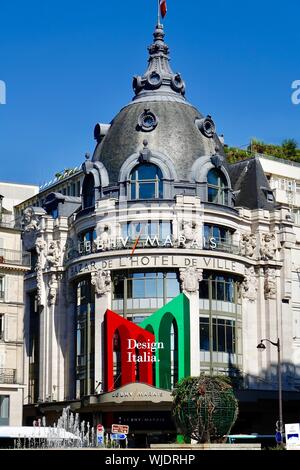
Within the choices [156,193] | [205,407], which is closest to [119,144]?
[156,193]

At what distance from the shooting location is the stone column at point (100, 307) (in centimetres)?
7212

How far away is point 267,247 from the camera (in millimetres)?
77250

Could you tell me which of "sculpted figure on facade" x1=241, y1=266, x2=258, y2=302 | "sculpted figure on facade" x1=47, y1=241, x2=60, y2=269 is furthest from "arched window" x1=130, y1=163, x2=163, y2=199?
"sculpted figure on facade" x1=241, y1=266, x2=258, y2=302

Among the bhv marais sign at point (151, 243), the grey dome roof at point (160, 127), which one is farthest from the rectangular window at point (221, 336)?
the grey dome roof at point (160, 127)

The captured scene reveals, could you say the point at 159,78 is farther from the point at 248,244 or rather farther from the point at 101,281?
the point at 101,281

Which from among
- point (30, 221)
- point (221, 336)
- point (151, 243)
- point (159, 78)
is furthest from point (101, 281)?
point (159, 78)

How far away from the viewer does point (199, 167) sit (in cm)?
7444

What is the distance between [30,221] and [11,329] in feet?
68.4

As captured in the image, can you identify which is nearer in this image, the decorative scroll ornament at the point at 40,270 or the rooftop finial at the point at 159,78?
the rooftop finial at the point at 159,78

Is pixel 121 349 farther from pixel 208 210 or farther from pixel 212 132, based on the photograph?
pixel 212 132

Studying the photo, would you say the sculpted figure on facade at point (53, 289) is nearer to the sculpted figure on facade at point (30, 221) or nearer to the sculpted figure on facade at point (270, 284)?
the sculpted figure on facade at point (30, 221)

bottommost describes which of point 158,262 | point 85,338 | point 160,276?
point 85,338

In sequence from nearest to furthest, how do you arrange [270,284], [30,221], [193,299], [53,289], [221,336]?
[193,299], [221,336], [270,284], [53,289], [30,221]

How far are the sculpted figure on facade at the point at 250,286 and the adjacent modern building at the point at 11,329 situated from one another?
684 inches
